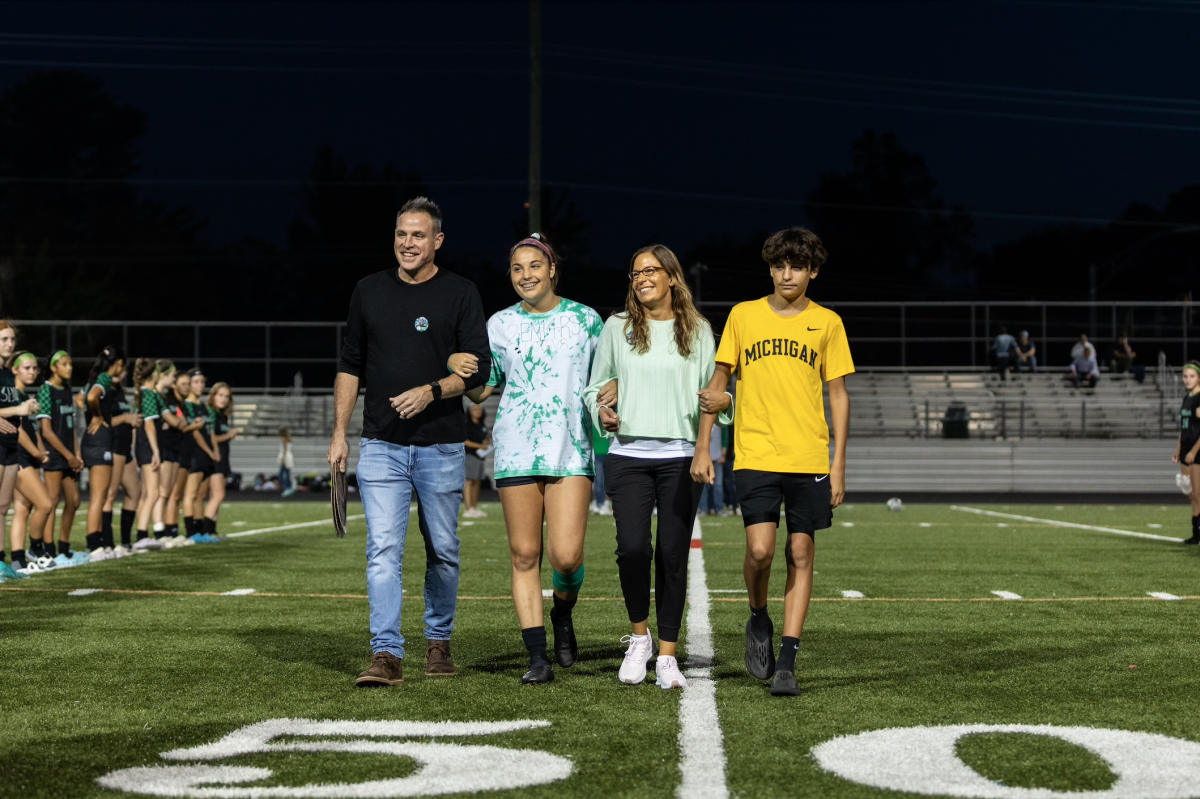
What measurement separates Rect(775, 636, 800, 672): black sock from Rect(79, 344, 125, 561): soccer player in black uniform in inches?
347

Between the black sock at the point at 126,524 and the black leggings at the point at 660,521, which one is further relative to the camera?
the black sock at the point at 126,524

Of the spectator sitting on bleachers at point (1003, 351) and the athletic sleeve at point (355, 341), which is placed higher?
the spectator sitting on bleachers at point (1003, 351)

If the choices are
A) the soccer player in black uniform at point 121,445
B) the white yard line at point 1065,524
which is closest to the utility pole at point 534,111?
the white yard line at point 1065,524

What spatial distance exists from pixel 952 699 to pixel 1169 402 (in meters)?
32.5

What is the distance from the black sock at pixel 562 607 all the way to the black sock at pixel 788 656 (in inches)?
43.0

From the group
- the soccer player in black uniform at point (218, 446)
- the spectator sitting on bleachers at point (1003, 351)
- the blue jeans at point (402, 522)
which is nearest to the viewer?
the blue jeans at point (402, 522)

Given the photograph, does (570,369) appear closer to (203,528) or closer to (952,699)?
(952,699)

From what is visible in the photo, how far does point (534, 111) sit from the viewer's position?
87.9 feet

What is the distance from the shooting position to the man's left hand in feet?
18.6

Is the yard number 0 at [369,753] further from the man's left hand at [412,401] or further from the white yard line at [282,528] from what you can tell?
the white yard line at [282,528]

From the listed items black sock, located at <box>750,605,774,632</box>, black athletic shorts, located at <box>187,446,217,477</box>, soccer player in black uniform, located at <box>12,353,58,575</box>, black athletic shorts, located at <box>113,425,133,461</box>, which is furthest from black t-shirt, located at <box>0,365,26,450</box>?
black sock, located at <box>750,605,774,632</box>

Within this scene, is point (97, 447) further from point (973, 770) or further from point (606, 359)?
point (973, 770)

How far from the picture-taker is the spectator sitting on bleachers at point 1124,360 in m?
37.0

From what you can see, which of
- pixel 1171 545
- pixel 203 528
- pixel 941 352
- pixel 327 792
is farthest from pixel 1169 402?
pixel 327 792
